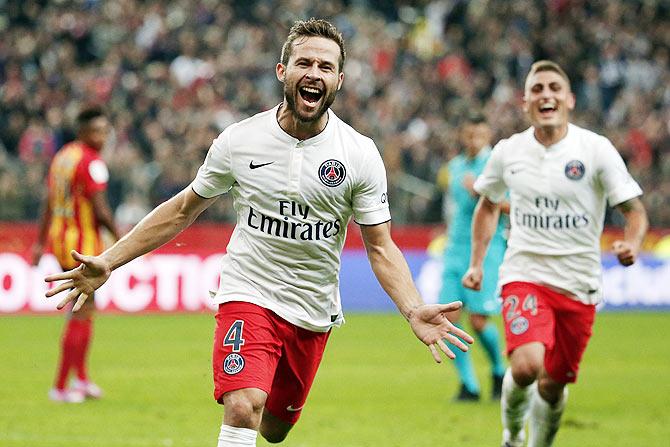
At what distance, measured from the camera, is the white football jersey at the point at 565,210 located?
8344 millimetres

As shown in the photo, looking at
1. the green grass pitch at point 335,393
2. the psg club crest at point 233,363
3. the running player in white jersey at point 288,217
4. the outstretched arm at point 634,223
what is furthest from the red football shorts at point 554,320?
the psg club crest at point 233,363

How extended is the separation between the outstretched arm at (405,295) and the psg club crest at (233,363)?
2.70 feet

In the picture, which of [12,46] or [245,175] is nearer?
[245,175]

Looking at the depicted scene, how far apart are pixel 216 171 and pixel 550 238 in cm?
281

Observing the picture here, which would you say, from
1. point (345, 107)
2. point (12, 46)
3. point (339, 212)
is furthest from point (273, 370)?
point (12, 46)

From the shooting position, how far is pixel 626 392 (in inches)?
501

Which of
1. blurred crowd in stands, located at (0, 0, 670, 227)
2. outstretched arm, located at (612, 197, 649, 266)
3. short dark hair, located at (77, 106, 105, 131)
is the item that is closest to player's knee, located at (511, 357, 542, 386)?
outstretched arm, located at (612, 197, 649, 266)

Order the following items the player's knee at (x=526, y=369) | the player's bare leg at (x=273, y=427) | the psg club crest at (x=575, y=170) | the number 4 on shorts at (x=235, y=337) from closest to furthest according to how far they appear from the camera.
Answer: the number 4 on shorts at (x=235, y=337) < the player's bare leg at (x=273, y=427) < the player's knee at (x=526, y=369) < the psg club crest at (x=575, y=170)

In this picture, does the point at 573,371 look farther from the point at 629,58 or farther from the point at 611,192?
the point at 629,58

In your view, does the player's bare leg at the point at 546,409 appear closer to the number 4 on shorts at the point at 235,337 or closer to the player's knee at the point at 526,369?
the player's knee at the point at 526,369

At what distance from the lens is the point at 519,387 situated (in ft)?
26.4

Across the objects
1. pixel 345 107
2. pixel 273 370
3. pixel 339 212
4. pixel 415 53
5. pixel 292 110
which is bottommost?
pixel 273 370

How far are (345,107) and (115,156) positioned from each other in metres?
4.49

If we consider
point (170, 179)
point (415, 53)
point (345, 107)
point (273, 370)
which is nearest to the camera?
point (273, 370)
